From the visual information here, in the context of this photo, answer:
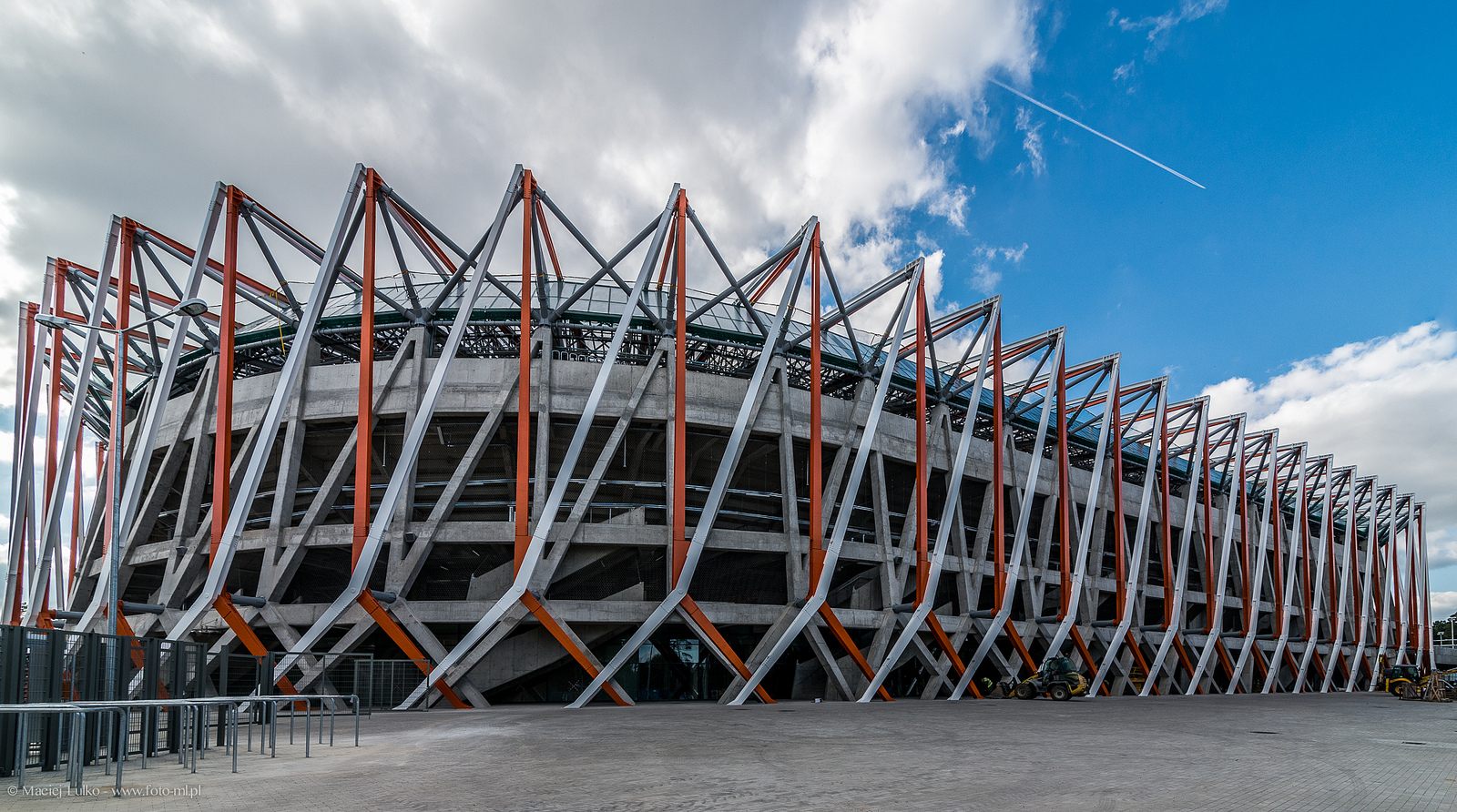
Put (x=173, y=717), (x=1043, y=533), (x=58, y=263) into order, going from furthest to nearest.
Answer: (x=1043, y=533), (x=58, y=263), (x=173, y=717)

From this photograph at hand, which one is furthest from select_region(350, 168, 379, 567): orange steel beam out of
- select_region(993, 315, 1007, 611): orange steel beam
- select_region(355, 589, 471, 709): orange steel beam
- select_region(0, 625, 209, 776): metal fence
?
select_region(993, 315, 1007, 611): orange steel beam

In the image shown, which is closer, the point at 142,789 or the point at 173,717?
the point at 142,789

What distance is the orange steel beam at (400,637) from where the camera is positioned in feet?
84.7

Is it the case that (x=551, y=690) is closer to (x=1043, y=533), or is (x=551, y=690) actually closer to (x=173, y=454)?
(x=173, y=454)

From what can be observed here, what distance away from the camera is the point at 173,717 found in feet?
48.0

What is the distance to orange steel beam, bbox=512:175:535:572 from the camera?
27.0 metres

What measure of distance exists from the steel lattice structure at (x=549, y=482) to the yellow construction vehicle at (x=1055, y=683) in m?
1.94

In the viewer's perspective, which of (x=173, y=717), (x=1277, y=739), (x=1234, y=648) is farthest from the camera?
(x=1234, y=648)

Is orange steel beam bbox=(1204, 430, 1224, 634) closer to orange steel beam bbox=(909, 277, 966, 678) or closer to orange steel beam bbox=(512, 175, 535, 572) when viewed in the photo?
orange steel beam bbox=(909, 277, 966, 678)

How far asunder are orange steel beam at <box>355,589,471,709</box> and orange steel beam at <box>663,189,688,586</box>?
6.76m

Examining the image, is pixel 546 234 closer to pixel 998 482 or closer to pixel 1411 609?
pixel 998 482

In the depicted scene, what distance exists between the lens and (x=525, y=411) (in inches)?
1091

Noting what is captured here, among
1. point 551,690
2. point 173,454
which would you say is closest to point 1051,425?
point 551,690

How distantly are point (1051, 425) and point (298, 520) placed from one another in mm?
33917
